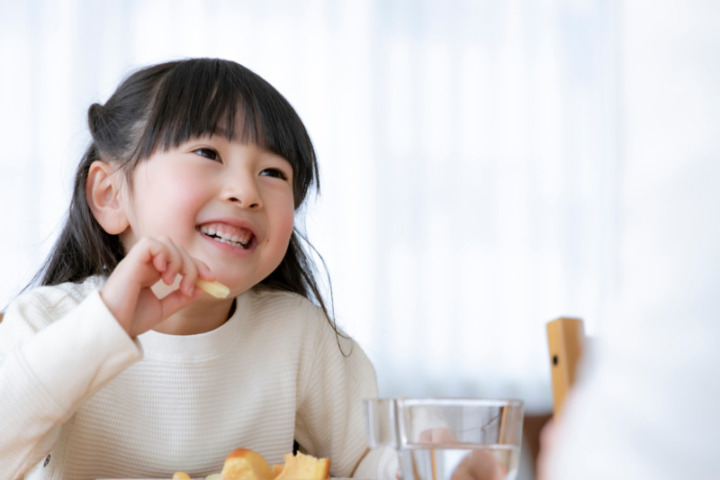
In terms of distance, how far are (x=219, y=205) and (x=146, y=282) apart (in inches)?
7.7

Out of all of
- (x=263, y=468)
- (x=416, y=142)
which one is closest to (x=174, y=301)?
(x=263, y=468)

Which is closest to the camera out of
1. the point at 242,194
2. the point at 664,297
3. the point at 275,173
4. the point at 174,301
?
the point at 664,297

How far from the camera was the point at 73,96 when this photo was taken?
10.3ft

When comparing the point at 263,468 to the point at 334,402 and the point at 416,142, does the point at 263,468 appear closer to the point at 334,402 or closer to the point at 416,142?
the point at 334,402

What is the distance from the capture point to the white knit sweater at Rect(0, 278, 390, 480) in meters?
0.73

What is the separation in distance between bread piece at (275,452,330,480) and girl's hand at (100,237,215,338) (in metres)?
0.25

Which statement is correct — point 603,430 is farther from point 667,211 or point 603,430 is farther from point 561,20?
point 561,20

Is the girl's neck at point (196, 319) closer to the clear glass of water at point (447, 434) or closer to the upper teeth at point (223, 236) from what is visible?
the upper teeth at point (223, 236)

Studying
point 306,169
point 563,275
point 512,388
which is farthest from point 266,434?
point 563,275

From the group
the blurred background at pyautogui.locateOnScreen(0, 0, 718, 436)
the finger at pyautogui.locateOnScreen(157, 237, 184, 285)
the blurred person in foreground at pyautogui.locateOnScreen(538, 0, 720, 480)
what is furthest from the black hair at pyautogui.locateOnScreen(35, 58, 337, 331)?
the blurred background at pyautogui.locateOnScreen(0, 0, 718, 436)

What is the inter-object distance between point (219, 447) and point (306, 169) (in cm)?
43

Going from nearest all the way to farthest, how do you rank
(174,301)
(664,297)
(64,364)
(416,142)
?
(664,297) → (64,364) → (174,301) → (416,142)

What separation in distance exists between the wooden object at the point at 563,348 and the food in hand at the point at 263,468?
1.05 ft

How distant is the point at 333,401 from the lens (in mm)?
1119
